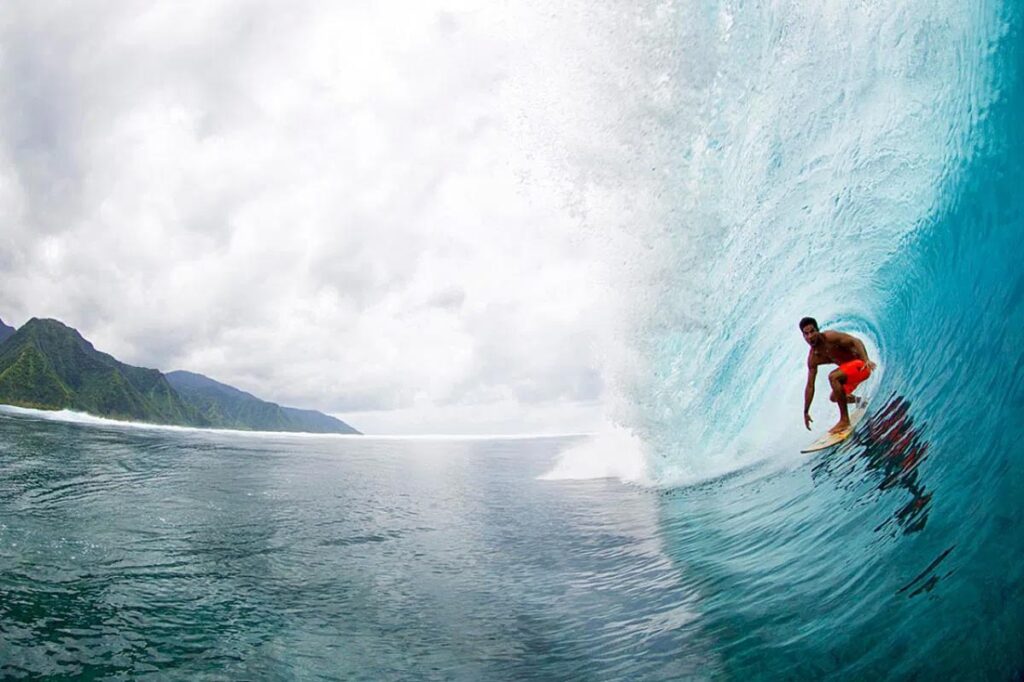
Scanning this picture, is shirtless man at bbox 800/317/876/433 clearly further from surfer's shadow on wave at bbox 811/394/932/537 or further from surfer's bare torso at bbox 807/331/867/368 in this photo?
surfer's shadow on wave at bbox 811/394/932/537

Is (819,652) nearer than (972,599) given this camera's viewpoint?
No

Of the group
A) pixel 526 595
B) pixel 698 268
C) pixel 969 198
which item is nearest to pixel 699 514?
pixel 526 595

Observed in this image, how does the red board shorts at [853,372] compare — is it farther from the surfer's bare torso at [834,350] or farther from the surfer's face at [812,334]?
the surfer's face at [812,334]

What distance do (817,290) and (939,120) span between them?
5488 millimetres

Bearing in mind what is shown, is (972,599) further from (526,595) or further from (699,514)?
(699,514)

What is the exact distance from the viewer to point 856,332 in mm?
13125

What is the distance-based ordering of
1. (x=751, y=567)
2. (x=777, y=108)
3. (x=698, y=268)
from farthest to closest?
(x=698, y=268) < (x=777, y=108) < (x=751, y=567)

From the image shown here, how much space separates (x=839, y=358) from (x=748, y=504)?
152 inches

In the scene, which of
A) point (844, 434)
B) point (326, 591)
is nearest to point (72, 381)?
point (326, 591)

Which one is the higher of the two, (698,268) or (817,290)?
(698,268)

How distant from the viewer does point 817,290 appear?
1313 cm

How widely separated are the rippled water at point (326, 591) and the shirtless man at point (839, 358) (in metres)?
4.30

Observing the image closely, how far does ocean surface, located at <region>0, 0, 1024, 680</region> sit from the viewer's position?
511 cm

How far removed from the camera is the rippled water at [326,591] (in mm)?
5453
